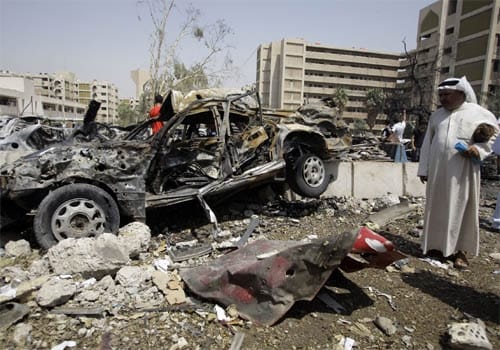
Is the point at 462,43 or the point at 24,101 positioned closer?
the point at 462,43

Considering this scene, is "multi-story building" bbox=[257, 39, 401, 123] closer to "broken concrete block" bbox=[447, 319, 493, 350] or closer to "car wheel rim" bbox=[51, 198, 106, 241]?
"car wheel rim" bbox=[51, 198, 106, 241]

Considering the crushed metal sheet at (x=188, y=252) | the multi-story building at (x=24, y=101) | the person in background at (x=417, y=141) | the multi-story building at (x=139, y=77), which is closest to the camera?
the crushed metal sheet at (x=188, y=252)

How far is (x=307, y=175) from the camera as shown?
5285 mm

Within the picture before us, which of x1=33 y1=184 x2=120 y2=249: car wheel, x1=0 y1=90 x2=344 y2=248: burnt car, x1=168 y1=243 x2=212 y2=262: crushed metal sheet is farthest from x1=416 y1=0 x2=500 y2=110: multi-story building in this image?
x1=33 y1=184 x2=120 y2=249: car wheel

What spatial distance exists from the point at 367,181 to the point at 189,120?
12.1ft

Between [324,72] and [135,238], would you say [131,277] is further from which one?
[324,72]

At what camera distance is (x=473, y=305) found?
279 centimetres

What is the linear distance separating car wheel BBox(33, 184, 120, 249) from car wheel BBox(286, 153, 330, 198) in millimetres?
2788

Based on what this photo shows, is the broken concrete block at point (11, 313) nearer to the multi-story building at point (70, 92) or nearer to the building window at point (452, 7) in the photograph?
the building window at point (452, 7)

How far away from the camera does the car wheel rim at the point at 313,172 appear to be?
5277mm

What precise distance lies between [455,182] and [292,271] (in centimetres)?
219

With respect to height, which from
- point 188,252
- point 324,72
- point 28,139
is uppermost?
point 324,72

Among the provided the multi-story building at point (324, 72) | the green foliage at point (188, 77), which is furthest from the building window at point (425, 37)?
the green foliage at point (188, 77)

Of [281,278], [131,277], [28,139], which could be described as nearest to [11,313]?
[131,277]
